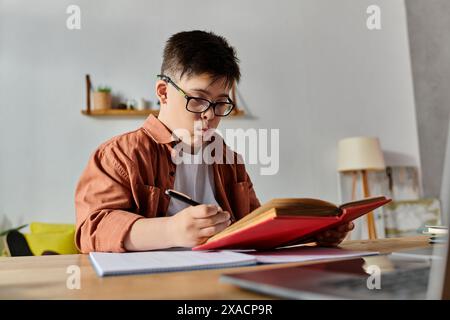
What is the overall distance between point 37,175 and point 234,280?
296cm

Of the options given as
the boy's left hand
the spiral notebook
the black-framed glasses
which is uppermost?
the black-framed glasses

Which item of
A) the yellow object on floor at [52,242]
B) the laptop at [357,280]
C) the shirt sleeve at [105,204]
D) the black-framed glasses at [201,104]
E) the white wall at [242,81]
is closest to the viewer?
the laptop at [357,280]

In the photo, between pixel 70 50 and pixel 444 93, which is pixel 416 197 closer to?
pixel 444 93

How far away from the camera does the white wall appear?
124 inches

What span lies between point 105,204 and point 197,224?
1.06 ft

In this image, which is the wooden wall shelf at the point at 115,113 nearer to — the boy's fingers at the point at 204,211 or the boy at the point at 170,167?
the boy at the point at 170,167

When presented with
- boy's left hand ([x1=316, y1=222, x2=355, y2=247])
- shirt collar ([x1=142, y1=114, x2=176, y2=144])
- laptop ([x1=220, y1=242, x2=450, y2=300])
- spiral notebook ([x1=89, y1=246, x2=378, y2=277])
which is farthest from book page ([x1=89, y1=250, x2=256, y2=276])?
shirt collar ([x1=142, y1=114, x2=176, y2=144])

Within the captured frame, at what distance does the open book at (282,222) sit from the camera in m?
0.70

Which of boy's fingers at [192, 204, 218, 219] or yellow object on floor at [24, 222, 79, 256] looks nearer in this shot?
boy's fingers at [192, 204, 218, 219]

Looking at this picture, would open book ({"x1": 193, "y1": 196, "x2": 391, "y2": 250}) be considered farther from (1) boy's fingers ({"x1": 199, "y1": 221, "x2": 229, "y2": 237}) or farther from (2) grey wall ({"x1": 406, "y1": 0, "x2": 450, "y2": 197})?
(2) grey wall ({"x1": 406, "y1": 0, "x2": 450, "y2": 197})

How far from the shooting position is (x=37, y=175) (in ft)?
10.3

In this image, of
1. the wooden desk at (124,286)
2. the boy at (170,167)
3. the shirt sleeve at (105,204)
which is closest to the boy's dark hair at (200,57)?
the boy at (170,167)

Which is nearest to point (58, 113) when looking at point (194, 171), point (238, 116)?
point (238, 116)

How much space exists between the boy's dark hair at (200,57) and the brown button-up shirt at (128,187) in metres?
0.17
